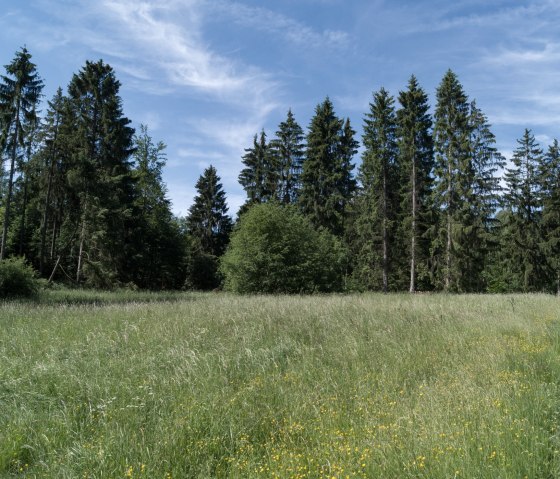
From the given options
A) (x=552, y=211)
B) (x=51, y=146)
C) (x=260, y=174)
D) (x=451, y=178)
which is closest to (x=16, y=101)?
(x=51, y=146)

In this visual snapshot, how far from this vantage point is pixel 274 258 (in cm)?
2275

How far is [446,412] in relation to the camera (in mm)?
3703

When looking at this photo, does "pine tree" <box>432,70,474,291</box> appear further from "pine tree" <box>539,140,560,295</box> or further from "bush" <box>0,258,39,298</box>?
"bush" <box>0,258,39,298</box>

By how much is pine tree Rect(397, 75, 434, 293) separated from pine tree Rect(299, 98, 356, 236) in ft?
22.0

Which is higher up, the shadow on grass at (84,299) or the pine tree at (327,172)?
the pine tree at (327,172)

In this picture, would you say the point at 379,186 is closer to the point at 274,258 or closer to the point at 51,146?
the point at 274,258

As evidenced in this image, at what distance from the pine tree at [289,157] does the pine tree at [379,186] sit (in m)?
9.21

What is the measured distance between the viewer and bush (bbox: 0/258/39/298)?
1816 cm

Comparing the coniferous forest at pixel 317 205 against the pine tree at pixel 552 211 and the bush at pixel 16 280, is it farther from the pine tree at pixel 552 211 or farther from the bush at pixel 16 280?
the bush at pixel 16 280

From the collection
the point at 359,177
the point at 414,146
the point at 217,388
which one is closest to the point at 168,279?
the point at 359,177

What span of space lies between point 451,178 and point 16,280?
91.8ft

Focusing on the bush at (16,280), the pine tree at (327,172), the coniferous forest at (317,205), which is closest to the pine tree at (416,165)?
the coniferous forest at (317,205)

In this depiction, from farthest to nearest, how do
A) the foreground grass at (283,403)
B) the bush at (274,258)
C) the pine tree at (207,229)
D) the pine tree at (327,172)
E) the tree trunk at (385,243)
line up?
the pine tree at (207,229) → the pine tree at (327,172) → the tree trunk at (385,243) → the bush at (274,258) → the foreground grass at (283,403)

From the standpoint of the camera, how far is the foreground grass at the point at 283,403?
3094 millimetres
